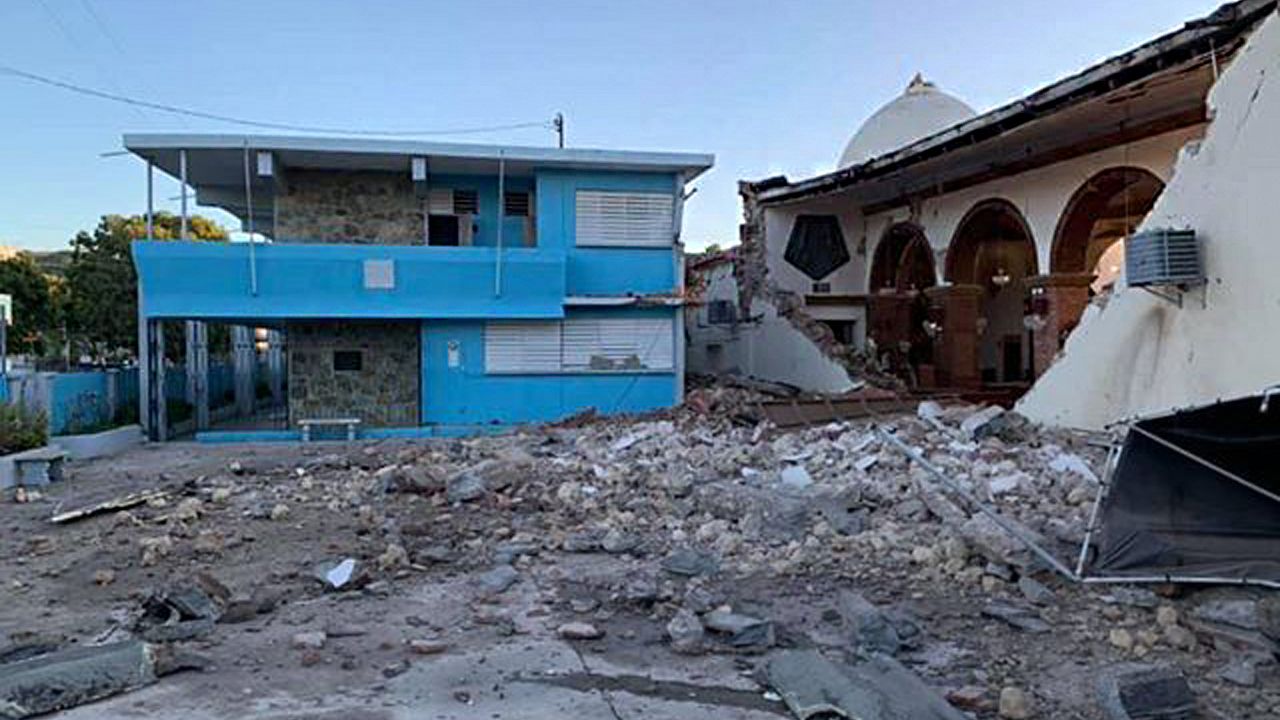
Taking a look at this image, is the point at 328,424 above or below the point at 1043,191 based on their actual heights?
below

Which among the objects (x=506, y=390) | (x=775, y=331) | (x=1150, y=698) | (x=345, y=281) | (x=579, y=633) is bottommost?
(x=579, y=633)

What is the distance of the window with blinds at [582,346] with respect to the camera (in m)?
19.3

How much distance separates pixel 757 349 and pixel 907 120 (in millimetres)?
6915

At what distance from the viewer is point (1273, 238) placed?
29.5 ft

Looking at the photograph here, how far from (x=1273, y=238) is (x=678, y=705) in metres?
7.68

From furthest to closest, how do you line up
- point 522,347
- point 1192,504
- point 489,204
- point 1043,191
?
point 489,204 < point 522,347 < point 1043,191 < point 1192,504

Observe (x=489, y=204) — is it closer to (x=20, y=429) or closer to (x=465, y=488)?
(x=20, y=429)

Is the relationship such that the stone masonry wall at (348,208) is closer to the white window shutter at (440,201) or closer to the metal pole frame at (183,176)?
the white window shutter at (440,201)

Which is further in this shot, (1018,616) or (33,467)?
(33,467)

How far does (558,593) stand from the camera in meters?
7.46

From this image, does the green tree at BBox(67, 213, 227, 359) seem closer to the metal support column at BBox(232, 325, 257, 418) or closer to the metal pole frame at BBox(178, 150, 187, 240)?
the metal support column at BBox(232, 325, 257, 418)

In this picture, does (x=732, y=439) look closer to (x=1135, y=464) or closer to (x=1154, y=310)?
(x=1154, y=310)

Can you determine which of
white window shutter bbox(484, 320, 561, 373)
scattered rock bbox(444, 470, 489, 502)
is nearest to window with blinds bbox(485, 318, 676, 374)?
white window shutter bbox(484, 320, 561, 373)

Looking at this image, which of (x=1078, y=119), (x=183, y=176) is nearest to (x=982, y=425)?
(x=1078, y=119)
